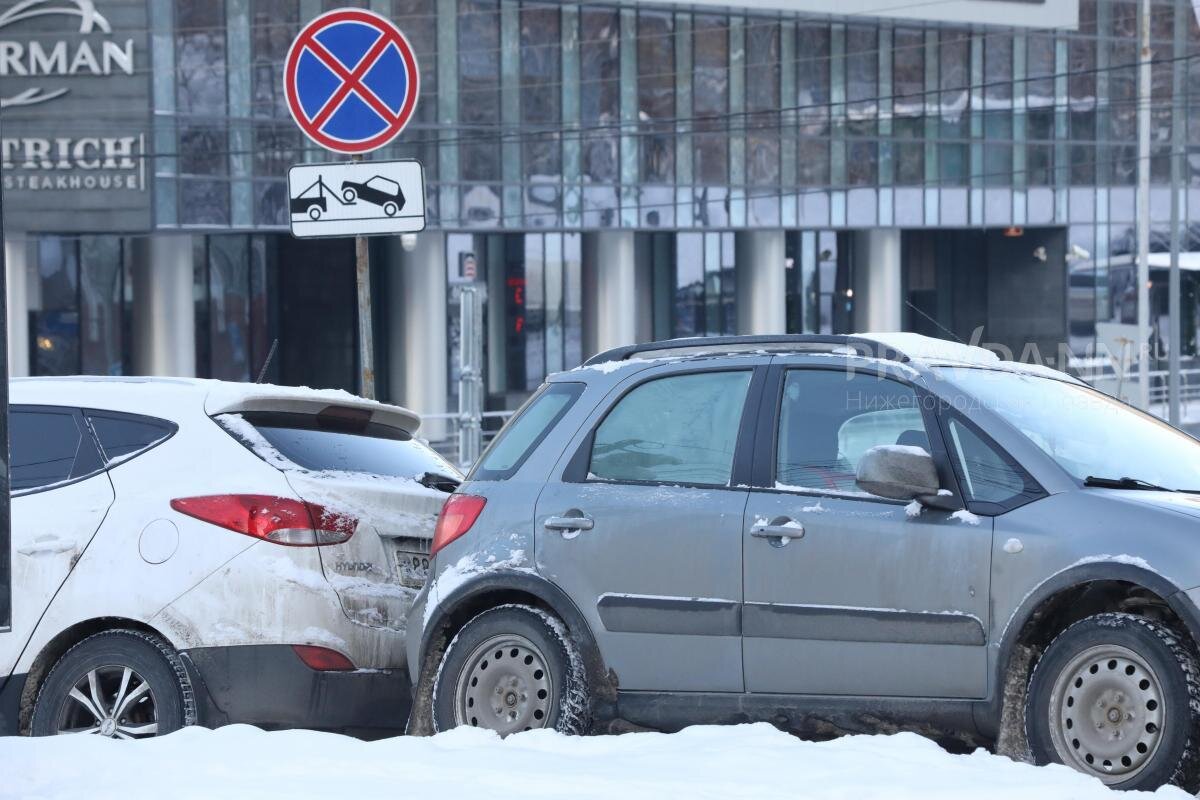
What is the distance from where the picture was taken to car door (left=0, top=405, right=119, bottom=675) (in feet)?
22.6

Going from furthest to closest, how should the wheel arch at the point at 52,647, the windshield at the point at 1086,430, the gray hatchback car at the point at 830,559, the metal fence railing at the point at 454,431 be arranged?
the metal fence railing at the point at 454,431
the wheel arch at the point at 52,647
the windshield at the point at 1086,430
the gray hatchback car at the point at 830,559

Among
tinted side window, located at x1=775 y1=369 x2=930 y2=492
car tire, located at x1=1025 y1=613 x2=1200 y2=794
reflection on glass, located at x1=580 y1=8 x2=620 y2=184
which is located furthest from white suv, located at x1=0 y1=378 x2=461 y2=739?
reflection on glass, located at x1=580 y1=8 x2=620 y2=184

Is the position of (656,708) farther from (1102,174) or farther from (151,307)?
(1102,174)

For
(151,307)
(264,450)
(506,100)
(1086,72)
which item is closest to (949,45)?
(1086,72)

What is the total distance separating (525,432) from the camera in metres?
6.81

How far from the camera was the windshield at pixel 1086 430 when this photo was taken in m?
5.92

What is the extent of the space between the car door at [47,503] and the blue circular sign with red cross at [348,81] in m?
2.68

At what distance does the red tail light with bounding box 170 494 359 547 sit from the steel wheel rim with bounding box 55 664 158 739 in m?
0.69

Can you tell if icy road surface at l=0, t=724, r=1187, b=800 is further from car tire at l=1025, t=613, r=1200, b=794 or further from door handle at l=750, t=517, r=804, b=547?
door handle at l=750, t=517, r=804, b=547

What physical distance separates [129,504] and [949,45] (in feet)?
155

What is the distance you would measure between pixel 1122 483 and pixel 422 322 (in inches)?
1513

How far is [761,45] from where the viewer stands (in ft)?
156

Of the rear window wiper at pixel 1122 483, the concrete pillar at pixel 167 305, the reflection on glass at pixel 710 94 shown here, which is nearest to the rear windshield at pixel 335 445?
the rear window wiper at pixel 1122 483

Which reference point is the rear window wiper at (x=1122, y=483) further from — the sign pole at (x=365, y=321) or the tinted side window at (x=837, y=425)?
the sign pole at (x=365, y=321)
